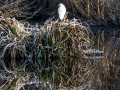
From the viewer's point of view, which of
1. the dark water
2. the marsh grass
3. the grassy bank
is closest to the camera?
the dark water

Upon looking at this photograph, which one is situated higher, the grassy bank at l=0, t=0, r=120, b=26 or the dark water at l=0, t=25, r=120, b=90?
the grassy bank at l=0, t=0, r=120, b=26

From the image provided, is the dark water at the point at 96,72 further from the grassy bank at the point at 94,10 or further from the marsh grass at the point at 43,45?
the grassy bank at the point at 94,10

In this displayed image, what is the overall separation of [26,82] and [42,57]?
4.35ft

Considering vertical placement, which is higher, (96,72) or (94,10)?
(94,10)

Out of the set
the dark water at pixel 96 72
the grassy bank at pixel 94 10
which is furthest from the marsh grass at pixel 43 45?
the grassy bank at pixel 94 10

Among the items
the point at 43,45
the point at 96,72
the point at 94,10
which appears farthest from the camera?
the point at 94,10

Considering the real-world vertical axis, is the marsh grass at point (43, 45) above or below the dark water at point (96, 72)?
above

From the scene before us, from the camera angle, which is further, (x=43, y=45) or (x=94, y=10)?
(x=94, y=10)

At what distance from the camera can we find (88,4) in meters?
10.4

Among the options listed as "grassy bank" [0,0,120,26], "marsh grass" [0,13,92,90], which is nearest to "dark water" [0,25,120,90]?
"marsh grass" [0,13,92,90]

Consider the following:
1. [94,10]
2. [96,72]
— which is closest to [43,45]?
[96,72]

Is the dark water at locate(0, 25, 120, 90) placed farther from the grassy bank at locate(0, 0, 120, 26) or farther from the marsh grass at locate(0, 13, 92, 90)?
the grassy bank at locate(0, 0, 120, 26)

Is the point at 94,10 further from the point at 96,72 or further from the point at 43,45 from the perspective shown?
the point at 96,72

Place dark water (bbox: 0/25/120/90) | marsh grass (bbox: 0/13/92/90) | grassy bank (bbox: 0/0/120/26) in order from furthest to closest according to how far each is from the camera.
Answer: grassy bank (bbox: 0/0/120/26)
marsh grass (bbox: 0/13/92/90)
dark water (bbox: 0/25/120/90)
